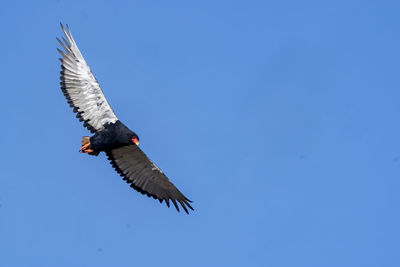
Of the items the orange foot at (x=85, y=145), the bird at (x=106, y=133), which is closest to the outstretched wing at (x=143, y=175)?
the bird at (x=106, y=133)

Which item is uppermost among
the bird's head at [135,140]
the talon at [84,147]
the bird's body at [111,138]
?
the bird's head at [135,140]

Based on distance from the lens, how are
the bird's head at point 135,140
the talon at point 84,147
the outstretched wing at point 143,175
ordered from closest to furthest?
1. the talon at point 84,147
2. the bird's head at point 135,140
3. the outstretched wing at point 143,175

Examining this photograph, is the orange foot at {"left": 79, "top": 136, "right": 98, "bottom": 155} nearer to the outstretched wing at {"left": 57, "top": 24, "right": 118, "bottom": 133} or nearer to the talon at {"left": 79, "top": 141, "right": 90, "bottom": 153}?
the talon at {"left": 79, "top": 141, "right": 90, "bottom": 153}

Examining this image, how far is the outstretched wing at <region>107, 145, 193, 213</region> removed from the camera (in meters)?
21.7

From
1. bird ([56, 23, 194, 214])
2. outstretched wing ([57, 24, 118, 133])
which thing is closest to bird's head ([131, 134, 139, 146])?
bird ([56, 23, 194, 214])

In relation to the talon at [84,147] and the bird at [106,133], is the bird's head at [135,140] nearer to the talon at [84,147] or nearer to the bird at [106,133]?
the bird at [106,133]

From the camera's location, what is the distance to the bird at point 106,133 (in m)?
21.0

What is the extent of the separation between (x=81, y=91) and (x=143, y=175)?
3863 mm

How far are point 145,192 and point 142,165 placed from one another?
1022mm

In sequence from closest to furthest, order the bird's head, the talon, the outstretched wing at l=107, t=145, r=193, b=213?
the talon → the bird's head → the outstretched wing at l=107, t=145, r=193, b=213

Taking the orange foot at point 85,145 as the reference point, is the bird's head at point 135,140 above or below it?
above

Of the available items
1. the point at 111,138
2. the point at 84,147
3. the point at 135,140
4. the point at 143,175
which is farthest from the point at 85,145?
the point at 143,175

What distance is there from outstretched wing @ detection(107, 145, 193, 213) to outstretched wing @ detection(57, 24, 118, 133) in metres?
1.30

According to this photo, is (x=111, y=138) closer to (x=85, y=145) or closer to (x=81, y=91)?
A: (x=85, y=145)
